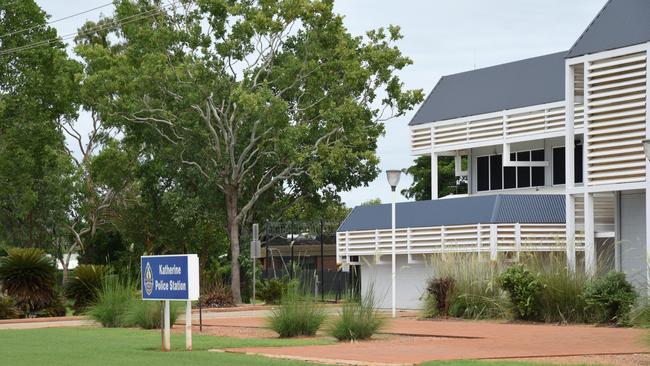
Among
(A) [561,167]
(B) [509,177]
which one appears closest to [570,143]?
(A) [561,167]

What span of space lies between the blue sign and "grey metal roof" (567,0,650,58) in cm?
1495

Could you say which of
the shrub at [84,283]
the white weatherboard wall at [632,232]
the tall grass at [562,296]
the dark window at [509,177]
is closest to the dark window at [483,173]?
the dark window at [509,177]

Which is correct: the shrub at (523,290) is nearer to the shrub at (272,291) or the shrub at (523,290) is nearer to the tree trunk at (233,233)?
the shrub at (272,291)

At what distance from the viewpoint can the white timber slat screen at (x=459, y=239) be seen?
36156 mm

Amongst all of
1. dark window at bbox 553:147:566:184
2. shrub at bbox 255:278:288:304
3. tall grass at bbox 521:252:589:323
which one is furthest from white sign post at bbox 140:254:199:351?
shrub at bbox 255:278:288:304

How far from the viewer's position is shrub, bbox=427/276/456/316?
3228 centimetres

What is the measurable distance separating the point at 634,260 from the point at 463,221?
689cm

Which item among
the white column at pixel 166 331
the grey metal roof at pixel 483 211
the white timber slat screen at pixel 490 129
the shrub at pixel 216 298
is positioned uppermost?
the white timber slat screen at pixel 490 129

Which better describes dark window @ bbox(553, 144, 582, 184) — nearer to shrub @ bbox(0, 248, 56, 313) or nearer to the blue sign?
shrub @ bbox(0, 248, 56, 313)

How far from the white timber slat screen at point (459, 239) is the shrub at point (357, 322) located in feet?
33.7

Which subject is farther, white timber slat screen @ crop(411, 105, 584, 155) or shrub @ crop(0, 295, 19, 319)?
white timber slat screen @ crop(411, 105, 584, 155)

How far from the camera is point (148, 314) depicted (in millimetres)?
28953

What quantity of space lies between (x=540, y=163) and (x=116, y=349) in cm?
2407

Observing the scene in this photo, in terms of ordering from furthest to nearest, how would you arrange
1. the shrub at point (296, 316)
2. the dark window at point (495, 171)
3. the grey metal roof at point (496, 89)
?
the dark window at point (495, 171)
the grey metal roof at point (496, 89)
the shrub at point (296, 316)
